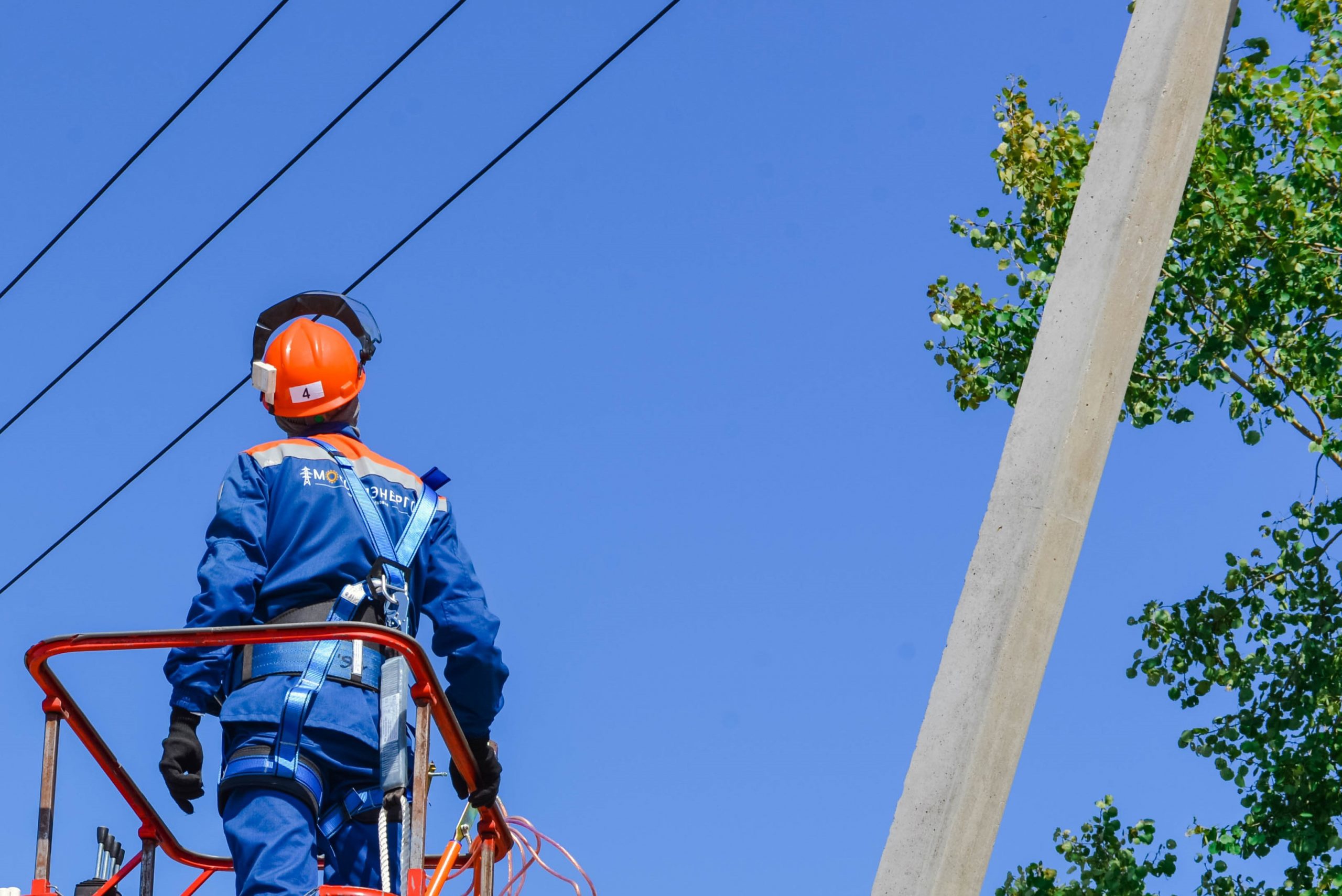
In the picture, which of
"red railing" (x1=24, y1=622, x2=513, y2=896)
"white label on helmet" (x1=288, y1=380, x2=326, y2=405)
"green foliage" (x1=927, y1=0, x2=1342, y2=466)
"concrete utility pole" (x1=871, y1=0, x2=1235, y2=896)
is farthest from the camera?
"green foliage" (x1=927, y1=0, x2=1342, y2=466)

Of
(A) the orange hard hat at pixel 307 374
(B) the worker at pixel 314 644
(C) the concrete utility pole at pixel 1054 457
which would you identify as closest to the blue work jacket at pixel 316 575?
(B) the worker at pixel 314 644

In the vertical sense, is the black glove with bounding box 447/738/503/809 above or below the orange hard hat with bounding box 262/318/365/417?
below

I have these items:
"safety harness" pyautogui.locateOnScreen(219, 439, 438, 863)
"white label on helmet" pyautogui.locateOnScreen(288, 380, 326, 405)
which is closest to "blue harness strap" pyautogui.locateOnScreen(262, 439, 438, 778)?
"safety harness" pyautogui.locateOnScreen(219, 439, 438, 863)

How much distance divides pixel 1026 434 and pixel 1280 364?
878 cm

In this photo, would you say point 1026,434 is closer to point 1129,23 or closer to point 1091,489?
point 1091,489

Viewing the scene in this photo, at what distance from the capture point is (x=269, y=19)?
26.0 feet

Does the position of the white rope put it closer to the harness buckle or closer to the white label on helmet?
the harness buckle

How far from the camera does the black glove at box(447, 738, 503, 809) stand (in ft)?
16.0

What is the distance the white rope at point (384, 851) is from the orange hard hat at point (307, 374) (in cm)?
124

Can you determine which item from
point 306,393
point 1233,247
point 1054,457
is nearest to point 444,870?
point 306,393

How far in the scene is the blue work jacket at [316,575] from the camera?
4.53 metres

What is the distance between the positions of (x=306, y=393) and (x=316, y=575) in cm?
69

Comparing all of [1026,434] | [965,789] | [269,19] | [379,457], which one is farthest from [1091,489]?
[269,19]

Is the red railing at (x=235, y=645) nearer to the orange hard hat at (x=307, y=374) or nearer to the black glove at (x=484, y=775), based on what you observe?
the black glove at (x=484, y=775)
